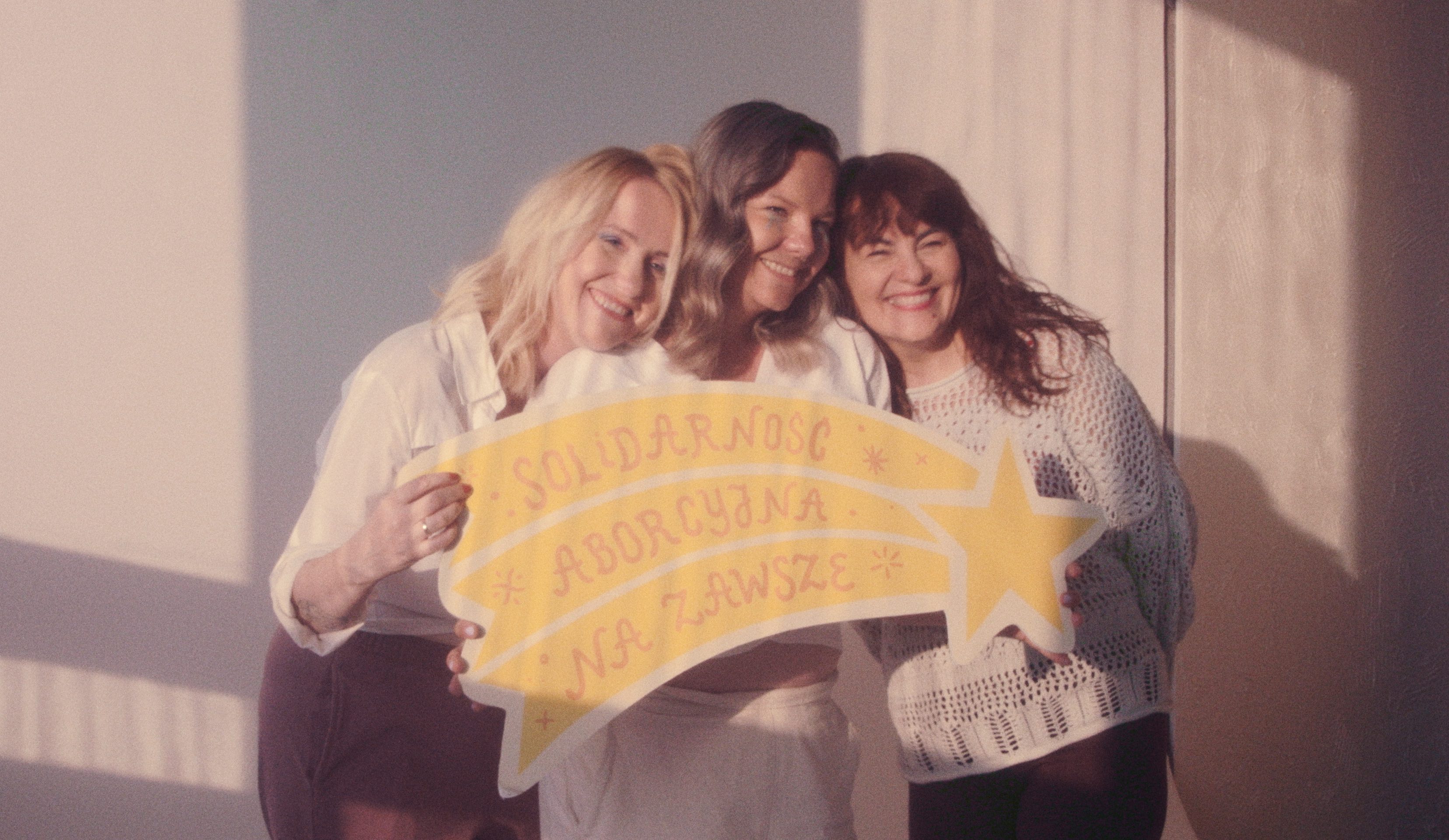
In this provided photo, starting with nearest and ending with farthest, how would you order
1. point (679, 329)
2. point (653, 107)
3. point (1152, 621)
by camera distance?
1. point (679, 329)
2. point (1152, 621)
3. point (653, 107)

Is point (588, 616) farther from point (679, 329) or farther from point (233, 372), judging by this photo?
point (233, 372)

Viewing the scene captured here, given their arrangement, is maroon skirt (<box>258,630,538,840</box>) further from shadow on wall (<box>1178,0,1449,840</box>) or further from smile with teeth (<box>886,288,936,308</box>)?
shadow on wall (<box>1178,0,1449,840</box>)

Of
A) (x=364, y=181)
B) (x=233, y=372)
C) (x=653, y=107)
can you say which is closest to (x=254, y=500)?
(x=233, y=372)

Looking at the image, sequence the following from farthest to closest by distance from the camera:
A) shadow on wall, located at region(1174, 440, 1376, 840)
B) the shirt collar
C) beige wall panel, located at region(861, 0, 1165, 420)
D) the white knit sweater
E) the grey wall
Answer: shadow on wall, located at region(1174, 440, 1376, 840), beige wall panel, located at region(861, 0, 1165, 420), the grey wall, the white knit sweater, the shirt collar

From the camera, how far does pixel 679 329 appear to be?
118 centimetres

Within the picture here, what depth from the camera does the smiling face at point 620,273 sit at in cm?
115

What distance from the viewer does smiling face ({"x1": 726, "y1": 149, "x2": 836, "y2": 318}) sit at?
1.19 m

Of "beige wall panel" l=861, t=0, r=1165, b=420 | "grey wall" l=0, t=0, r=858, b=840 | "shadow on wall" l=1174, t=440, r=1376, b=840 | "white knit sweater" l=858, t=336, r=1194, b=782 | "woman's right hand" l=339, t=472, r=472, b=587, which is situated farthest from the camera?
"shadow on wall" l=1174, t=440, r=1376, b=840

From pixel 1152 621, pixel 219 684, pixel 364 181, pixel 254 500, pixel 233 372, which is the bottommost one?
pixel 219 684

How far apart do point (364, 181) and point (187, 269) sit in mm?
265

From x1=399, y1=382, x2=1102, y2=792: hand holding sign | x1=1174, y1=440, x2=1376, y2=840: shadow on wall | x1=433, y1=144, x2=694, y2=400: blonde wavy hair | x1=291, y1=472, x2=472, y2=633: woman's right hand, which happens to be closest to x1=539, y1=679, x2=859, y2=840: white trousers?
x1=399, y1=382, x2=1102, y2=792: hand holding sign

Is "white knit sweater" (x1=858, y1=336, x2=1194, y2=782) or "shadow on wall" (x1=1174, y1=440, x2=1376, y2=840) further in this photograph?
"shadow on wall" (x1=1174, y1=440, x2=1376, y2=840)

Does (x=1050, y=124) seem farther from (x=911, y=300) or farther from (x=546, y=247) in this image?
(x=546, y=247)

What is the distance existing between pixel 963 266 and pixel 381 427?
2.41 ft
